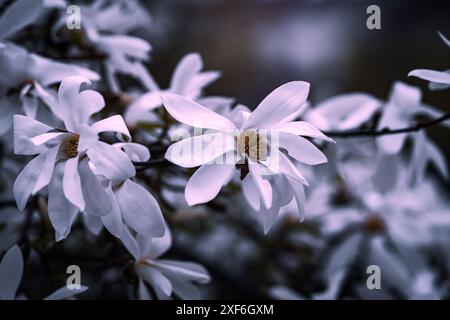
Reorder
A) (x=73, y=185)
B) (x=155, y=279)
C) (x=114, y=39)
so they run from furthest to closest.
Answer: (x=114, y=39), (x=155, y=279), (x=73, y=185)

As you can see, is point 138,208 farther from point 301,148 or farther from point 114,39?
point 114,39

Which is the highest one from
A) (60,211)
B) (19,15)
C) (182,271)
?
(19,15)

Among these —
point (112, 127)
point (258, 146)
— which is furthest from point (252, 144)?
point (112, 127)

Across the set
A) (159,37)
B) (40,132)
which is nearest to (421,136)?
(40,132)

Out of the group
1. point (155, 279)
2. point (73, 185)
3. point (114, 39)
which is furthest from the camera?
point (114, 39)

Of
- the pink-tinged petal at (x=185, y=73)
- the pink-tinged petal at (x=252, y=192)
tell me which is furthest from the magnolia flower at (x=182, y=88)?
the pink-tinged petal at (x=252, y=192)
